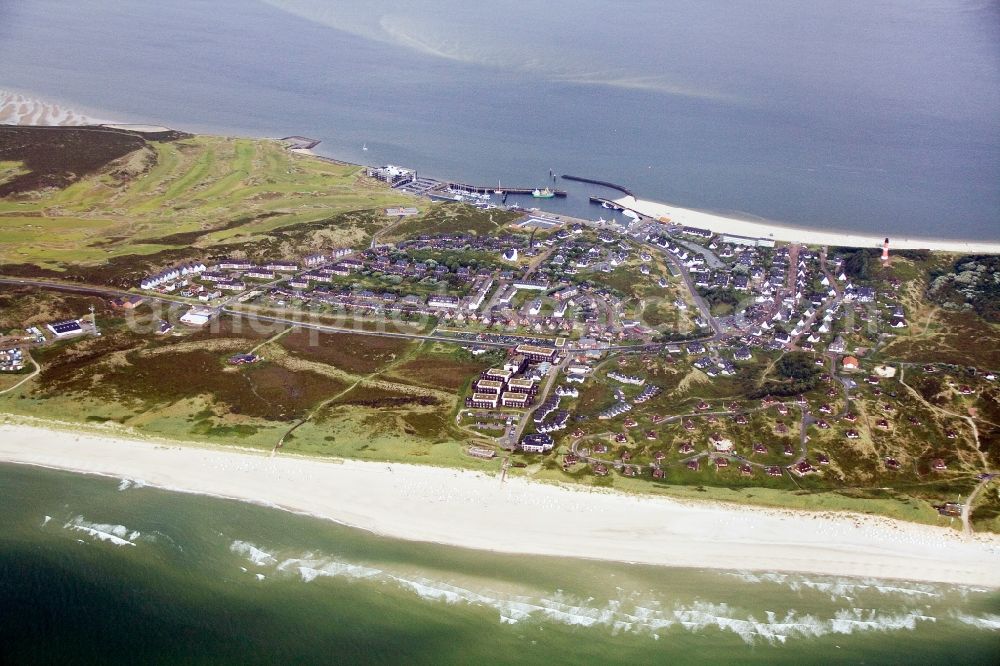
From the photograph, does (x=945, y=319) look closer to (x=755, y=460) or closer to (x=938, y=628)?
(x=755, y=460)

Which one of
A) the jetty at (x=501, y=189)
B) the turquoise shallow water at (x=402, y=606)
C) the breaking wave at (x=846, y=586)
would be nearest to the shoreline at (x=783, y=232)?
the jetty at (x=501, y=189)

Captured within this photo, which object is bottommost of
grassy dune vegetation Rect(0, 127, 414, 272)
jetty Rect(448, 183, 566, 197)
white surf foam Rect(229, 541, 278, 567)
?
white surf foam Rect(229, 541, 278, 567)

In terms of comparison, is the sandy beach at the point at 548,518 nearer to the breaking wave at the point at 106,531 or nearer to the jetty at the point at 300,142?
the breaking wave at the point at 106,531

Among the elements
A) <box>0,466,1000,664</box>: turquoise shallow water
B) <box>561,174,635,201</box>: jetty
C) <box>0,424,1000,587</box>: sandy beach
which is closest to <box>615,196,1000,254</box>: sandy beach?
<box>561,174,635,201</box>: jetty

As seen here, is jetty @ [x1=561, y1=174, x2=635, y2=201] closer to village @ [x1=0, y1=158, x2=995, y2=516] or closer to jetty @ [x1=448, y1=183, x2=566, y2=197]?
jetty @ [x1=448, y1=183, x2=566, y2=197]

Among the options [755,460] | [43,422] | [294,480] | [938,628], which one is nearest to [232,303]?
[43,422]

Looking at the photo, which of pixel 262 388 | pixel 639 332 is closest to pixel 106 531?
pixel 262 388
